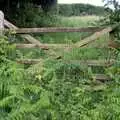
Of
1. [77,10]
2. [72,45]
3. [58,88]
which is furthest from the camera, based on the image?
[77,10]

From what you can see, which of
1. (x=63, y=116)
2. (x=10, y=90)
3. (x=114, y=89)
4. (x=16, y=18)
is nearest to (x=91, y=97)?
(x=114, y=89)

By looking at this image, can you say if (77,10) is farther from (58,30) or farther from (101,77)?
(101,77)

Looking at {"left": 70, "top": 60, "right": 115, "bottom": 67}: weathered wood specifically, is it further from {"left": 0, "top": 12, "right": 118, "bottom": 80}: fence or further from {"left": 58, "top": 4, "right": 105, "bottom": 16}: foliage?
{"left": 58, "top": 4, "right": 105, "bottom": 16}: foliage

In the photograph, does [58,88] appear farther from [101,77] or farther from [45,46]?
[45,46]

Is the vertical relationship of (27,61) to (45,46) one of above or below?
below

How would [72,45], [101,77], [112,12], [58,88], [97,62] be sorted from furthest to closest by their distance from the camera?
[112,12]
[72,45]
[97,62]
[101,77]
[58,88]

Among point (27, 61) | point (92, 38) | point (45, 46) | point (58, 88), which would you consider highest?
point (92, 38)

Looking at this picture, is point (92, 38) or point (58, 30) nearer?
point (92, 38)

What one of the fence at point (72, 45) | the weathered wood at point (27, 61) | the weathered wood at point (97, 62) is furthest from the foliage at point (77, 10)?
the weathered wood at point (97, 62)

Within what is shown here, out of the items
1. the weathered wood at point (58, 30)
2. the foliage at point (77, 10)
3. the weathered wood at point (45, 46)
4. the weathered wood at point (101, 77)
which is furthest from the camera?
the foliage at point (77, 10)

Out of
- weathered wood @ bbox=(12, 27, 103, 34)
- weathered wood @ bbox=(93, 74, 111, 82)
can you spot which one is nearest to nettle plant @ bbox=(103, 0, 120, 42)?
weathered wood @ bbox=(12, 27, 103, 34)

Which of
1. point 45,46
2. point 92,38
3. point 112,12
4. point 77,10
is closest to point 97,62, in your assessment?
point 92,38

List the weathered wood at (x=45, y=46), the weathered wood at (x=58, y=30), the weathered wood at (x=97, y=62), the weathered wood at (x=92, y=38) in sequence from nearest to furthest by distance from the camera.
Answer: the weathered wood at (x=97, y=62)
the weathered wood at (x=92, y=38)
the weathered wood at (x=45, y=46)
the weathered wood at (x=58, y=30)

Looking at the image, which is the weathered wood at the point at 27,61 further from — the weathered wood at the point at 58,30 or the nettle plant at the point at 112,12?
the nettle plant at the point at 112,12
